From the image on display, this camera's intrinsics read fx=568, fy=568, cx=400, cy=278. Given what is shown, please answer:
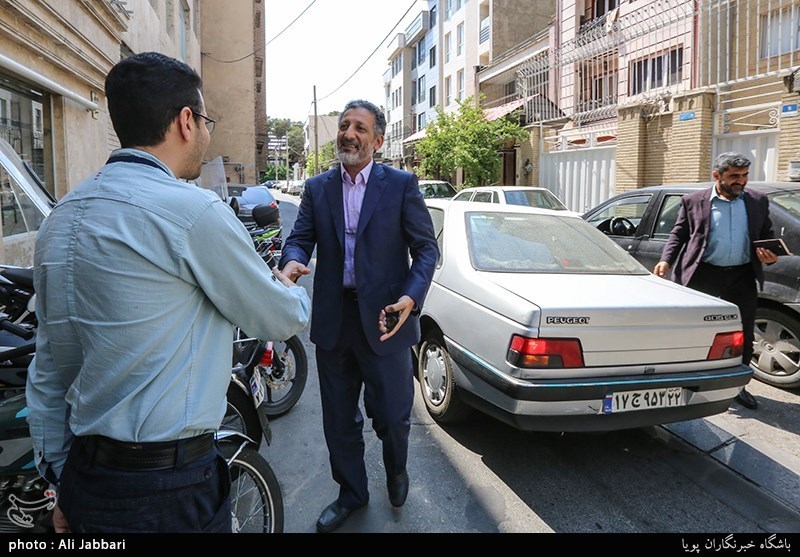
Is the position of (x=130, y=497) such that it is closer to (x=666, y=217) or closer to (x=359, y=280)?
(x=359, y=280)

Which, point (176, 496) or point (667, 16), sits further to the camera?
point (667, 16)

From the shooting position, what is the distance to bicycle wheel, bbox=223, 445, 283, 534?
7.35 feet

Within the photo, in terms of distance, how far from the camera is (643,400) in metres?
3.07

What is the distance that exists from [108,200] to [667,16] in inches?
589

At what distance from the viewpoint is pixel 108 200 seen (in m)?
1.30

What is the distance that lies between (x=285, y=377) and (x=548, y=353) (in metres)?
2.05

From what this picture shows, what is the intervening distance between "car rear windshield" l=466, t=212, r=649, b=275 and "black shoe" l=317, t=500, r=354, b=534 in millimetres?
1721

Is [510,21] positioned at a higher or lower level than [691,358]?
higher

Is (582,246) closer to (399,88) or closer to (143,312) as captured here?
(143,312)

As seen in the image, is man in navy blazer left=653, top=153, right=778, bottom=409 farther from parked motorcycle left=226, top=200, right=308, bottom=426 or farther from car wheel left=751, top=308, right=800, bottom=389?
parked motorcycle left=226, top=200, right=308, bottom=426

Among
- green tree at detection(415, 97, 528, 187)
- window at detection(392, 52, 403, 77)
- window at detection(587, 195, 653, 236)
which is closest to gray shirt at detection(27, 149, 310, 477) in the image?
window at detection(587, 195, 653, 236)

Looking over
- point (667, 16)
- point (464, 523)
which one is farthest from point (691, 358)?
point (667, 16)

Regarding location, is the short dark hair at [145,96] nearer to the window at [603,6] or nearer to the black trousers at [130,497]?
the black trousers at [130,497]
